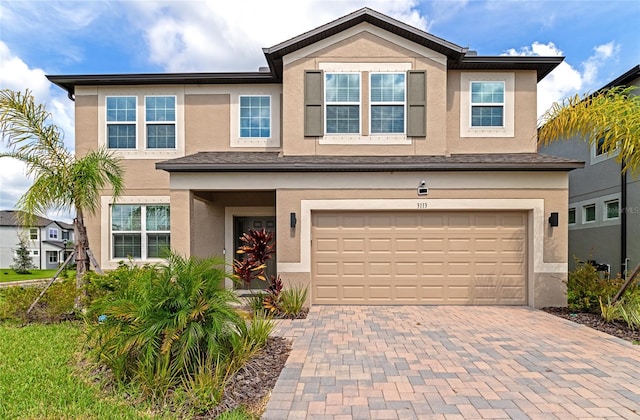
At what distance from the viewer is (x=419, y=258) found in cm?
916

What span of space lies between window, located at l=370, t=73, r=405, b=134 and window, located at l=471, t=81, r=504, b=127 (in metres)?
2.24

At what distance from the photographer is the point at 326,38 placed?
9789 mm

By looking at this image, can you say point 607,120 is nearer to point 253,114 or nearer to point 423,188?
point 423,188

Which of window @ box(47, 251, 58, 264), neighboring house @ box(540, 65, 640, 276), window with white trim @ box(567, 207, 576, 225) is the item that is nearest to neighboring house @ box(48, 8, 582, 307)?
neighboring house @ box(540, 65, 640, 276)

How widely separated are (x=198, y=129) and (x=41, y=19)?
4.83 meters

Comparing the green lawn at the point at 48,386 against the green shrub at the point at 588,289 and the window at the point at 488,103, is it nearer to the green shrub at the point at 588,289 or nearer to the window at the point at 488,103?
the green shrub at the point at 588,289

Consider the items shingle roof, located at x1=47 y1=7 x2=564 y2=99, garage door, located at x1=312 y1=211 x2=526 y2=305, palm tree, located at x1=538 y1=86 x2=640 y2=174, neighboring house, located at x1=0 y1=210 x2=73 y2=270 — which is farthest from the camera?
neighboring house, located at x1=0 y1=210 x2=73 y2=270

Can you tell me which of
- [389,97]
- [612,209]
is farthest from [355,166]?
[612,209]

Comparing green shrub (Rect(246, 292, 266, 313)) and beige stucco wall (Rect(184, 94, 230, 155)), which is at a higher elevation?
beige stucco wall (Rect(184, 94, 230, 155))

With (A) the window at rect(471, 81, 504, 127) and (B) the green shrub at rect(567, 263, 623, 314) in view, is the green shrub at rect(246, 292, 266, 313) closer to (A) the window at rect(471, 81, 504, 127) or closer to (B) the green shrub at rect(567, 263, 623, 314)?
(B) the green shrub at rect(567, 263, 623, 314)

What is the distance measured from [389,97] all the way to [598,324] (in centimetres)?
692

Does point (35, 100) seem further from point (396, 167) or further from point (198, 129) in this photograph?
point (396, 167)

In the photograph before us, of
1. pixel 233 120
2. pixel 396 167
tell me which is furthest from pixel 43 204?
pixel 396 167

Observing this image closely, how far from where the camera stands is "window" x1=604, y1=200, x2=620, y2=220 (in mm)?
12531
